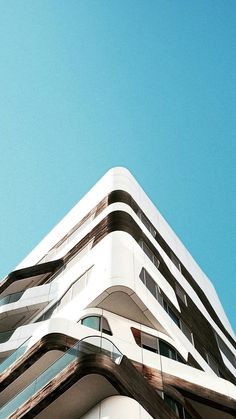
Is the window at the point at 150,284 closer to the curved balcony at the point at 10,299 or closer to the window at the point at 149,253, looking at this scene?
the window at the point at 149,253

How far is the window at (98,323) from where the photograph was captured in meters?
22.5

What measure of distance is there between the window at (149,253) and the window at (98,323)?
7.42 m

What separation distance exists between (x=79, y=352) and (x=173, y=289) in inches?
548

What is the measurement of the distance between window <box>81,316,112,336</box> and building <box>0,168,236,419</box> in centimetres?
4

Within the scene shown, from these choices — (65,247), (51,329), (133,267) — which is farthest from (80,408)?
(65,247)

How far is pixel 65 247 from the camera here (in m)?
34.8

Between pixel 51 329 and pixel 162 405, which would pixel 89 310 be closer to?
pixel 51 329

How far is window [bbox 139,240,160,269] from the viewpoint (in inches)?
1184

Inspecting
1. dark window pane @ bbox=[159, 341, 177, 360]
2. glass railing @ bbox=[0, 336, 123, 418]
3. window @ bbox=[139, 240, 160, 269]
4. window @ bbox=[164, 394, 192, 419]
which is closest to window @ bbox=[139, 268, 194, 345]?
dark window pane @ bbox=[159, 341, 177, 360]

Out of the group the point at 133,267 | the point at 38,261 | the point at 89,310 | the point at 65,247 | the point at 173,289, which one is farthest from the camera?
the point at 38,261

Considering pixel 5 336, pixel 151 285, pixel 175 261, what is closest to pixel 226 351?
pixel 175 261

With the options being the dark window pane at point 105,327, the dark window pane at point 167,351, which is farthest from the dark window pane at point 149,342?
the dark window pane at point 105,327

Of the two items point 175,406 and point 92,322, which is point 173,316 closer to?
point 92,322

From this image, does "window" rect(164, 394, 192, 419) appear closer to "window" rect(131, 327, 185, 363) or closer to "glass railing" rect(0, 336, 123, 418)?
"glass railing" rect(0, 336, 123, 418)
